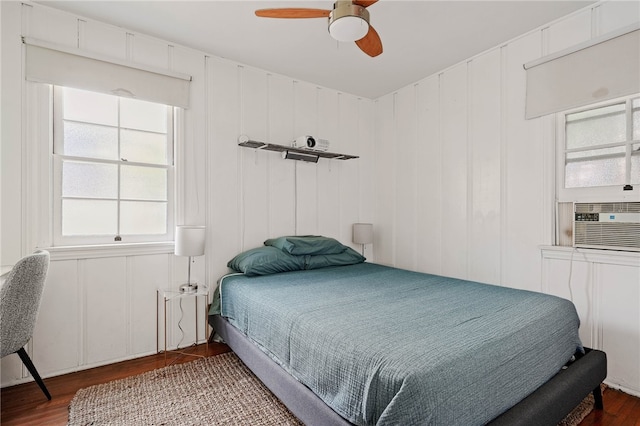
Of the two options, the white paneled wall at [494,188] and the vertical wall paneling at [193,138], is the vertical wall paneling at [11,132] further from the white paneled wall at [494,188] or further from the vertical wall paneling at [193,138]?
the white paneled wall at [494,188]

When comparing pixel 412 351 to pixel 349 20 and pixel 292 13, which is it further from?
pixel 292 13

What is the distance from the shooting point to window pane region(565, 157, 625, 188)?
2.26 metres

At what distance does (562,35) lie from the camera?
8.05ft

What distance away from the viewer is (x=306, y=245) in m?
3.13

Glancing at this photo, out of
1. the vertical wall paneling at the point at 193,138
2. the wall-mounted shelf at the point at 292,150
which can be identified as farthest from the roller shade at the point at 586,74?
the vertical wall paneling at the point at 193,138

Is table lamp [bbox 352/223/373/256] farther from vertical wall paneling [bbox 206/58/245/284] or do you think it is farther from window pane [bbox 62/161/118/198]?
window pane [bbox 62/161/118/198]

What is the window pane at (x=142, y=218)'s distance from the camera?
8.80ft

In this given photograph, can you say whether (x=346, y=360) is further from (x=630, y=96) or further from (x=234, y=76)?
(x=234, y=76)

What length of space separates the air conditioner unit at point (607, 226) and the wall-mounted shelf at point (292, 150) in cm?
221

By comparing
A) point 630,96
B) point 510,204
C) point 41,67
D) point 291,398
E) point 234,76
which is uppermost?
point 234,76

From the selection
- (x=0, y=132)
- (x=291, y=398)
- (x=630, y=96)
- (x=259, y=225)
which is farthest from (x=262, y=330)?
(x=630, y=96)

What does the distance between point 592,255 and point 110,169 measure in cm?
385

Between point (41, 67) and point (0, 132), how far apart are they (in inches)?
21.7

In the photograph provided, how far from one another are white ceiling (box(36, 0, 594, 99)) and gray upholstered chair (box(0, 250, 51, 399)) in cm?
191
